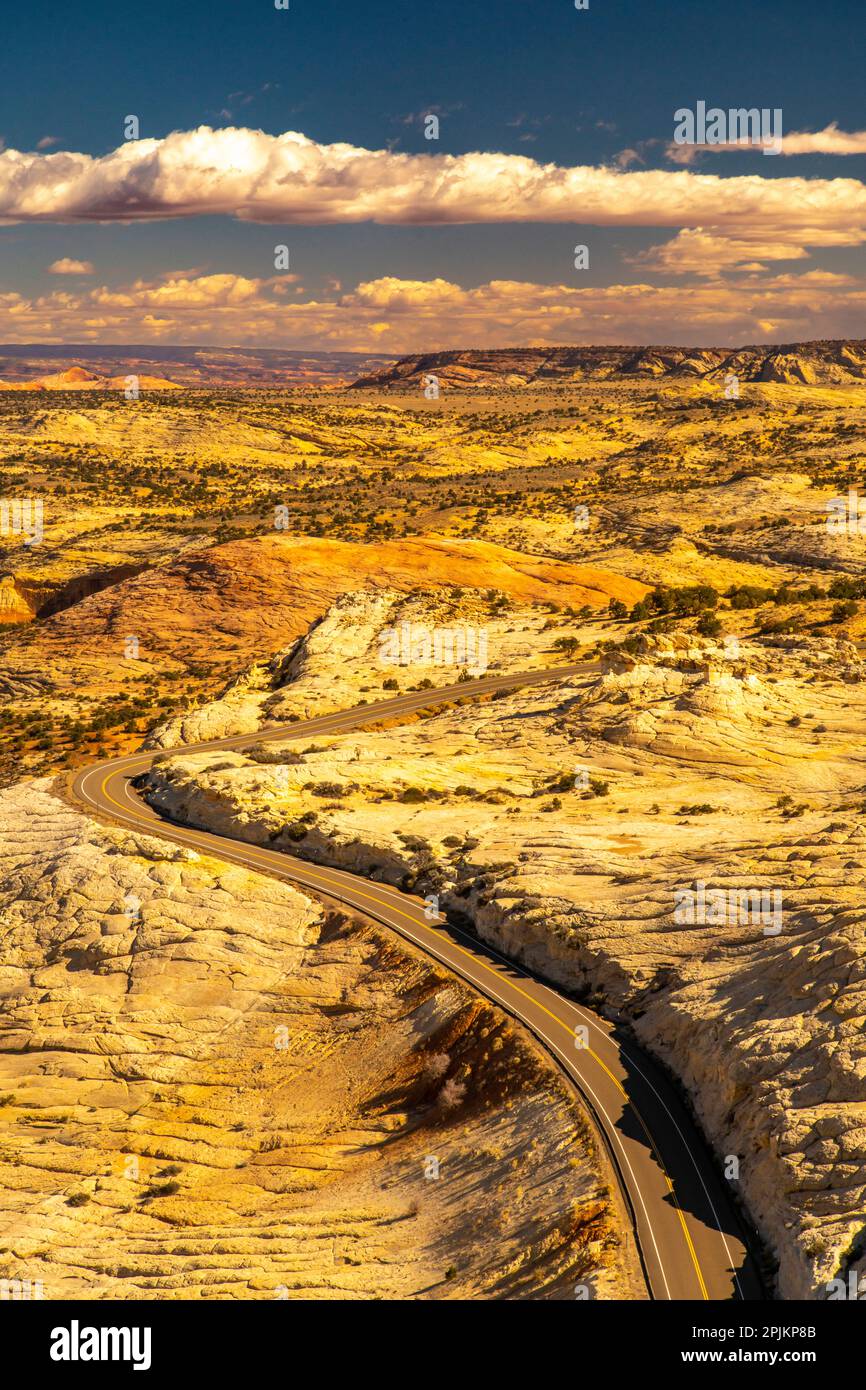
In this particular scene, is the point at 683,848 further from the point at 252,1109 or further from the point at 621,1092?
the point at 252,1109

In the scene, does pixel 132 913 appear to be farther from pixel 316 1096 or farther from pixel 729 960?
pixel 729 960

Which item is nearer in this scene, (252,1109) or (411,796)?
(252,1109)

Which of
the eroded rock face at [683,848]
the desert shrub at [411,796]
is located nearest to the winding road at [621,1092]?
the eroded rock face at [683,848]

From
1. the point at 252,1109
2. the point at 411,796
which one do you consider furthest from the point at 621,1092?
the point at 411,796

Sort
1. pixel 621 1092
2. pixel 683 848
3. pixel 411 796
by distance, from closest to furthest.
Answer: pixel 621 1092, pixel 683 848, pixel 411 796

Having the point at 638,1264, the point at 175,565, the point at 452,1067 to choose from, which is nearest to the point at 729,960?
the point at 452,1067

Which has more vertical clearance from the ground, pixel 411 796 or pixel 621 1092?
pixel 411 796

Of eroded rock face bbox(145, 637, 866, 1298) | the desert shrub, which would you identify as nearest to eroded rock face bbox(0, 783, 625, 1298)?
eroded rock face bbox(145, 637, 866, 1298)
